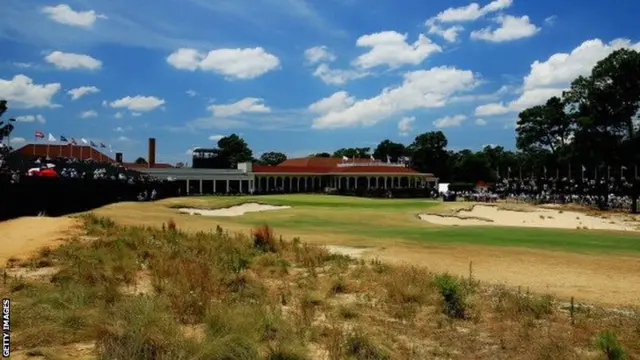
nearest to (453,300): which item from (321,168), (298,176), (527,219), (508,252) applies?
(508,252)

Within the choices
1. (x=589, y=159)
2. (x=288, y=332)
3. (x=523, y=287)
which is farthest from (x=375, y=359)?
(x=589, y=159)

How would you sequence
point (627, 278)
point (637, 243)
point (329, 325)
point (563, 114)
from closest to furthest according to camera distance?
1. point (329, 325)
2. point (627, 278)
3. point (637, 243)
4. point (563, 114)

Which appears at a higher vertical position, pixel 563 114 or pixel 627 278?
pixel 563 114

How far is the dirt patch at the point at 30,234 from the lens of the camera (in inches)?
A: 631

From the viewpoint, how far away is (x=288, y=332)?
8.59 metres

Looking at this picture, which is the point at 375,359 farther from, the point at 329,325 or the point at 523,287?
the point at 523,287

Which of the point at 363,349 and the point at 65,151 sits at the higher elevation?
the point at 65,151

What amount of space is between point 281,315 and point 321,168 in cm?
8379

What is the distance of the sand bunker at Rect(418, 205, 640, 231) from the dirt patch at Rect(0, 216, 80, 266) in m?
25.5

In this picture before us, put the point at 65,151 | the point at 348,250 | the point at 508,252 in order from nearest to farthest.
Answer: the point at 508,252 → the point at 348,250 → the point at 65,151

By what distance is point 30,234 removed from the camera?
19266 millimetres

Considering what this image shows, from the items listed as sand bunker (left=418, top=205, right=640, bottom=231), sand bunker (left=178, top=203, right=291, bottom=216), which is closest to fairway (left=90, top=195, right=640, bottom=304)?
sand bunker (left=178, top=203, right=291, bottom=216)

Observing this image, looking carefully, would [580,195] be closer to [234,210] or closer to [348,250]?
[234,210]

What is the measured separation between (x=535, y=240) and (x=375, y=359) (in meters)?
19.5
